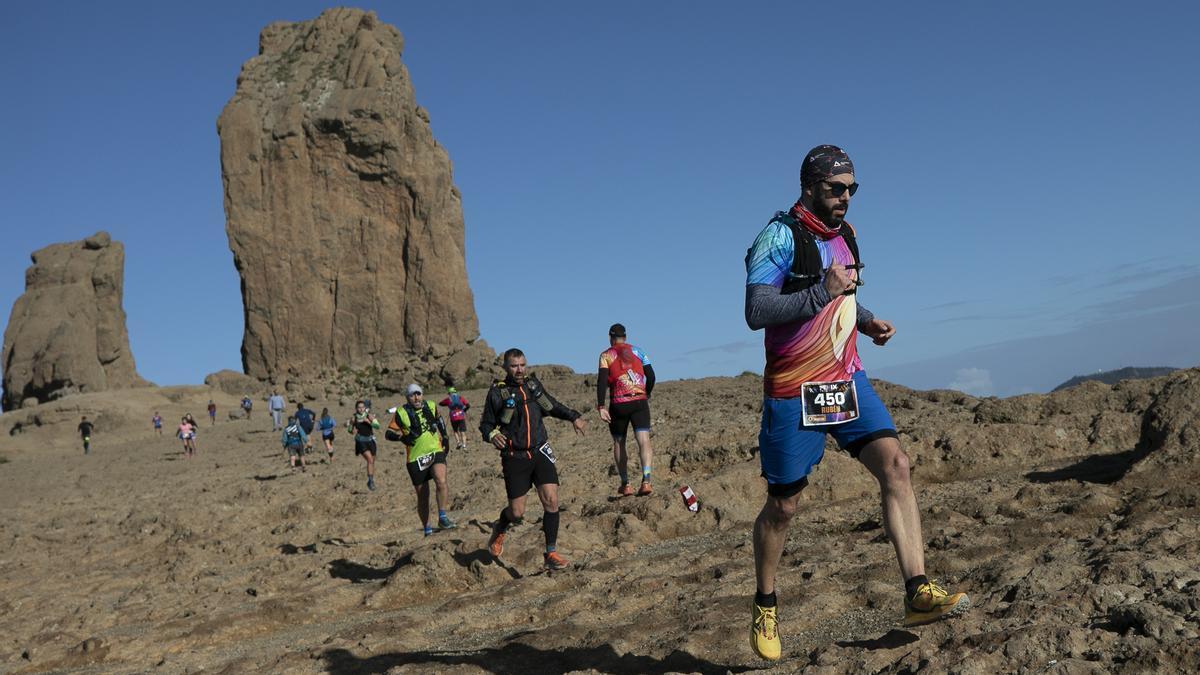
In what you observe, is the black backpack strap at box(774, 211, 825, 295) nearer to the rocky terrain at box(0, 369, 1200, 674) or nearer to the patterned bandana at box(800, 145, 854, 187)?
the patterned bandana at box(800, 145, 854, 187)

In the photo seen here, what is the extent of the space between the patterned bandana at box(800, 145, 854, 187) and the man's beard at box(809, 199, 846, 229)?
0.10m

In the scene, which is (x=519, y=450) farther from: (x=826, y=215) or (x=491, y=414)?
(x=826, y=215)

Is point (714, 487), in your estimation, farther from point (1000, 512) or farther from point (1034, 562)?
point (1034, 562)

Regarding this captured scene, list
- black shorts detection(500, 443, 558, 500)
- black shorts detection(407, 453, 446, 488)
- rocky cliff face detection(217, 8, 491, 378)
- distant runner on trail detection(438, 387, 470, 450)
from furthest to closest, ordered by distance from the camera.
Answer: rocky cliff face detection(217, 8, 491, 378)
distant runner on trail detection(438, 387, 470, 450)
black shorts detection(407, 453, 446, 488)
black shorts detection(500, 443, 558, 500)

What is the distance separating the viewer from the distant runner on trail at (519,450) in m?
8.37

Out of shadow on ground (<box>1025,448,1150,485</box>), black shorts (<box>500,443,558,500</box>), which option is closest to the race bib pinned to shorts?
shadow on ground (<box>1025,448,1150,485</box>)

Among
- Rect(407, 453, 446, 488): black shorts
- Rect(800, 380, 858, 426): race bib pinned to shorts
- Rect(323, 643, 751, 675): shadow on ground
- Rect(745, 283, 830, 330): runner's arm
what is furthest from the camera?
Rect(407, 453, 446, 488): black shorts

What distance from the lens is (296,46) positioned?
173 ft

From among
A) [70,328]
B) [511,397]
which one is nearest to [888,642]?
[511,397]

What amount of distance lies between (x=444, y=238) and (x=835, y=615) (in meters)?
46.2

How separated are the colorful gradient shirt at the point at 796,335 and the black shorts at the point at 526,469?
449 cm

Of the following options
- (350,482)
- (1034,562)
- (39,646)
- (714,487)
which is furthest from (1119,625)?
(350,482)

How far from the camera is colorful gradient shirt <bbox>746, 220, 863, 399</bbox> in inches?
163

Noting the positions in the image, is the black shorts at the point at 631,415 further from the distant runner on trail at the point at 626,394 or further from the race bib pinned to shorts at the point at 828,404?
the race bib pinned to shorts at the point at 828,404
